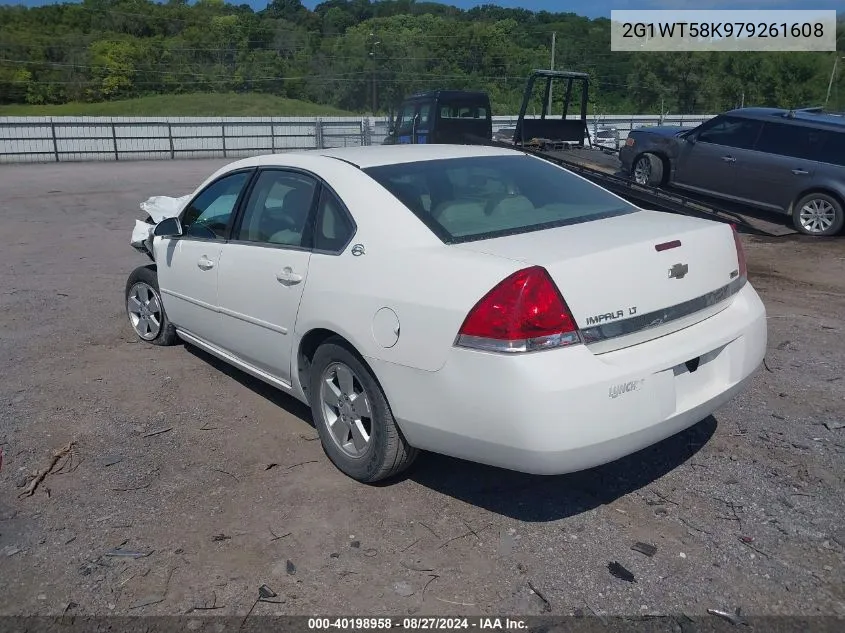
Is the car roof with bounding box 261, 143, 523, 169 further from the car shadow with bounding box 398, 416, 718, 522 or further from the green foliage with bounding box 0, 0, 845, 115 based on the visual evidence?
the green foliage with bounding box 0, 0, 845, 115

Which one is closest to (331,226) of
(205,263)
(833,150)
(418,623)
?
(205,263)

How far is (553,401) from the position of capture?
3.00 m

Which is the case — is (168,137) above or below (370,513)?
above

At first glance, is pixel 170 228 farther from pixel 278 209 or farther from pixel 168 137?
pixel 168 137

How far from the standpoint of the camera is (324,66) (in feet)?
225

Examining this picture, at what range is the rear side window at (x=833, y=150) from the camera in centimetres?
1112

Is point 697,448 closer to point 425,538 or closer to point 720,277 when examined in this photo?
point 720,277

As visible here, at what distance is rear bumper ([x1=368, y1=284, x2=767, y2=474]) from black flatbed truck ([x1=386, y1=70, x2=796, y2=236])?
664 centimetres

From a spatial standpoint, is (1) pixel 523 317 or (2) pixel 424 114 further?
(2) pixel 424 114

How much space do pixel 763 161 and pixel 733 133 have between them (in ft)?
2.65

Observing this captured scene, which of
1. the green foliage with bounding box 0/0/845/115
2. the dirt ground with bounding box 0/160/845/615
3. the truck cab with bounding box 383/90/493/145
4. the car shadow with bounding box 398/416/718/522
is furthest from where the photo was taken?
the green foliage with bounding box 0/0/845/115

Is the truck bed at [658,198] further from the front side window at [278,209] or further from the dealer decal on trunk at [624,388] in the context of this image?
the dealer decal on trunk at [624,388]

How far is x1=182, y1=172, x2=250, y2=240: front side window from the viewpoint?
485 centimetres

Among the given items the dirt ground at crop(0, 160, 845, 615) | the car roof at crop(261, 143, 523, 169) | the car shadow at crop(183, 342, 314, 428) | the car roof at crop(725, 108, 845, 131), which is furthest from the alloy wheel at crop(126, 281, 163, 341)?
the car roof at crop(725, 108, 845, 131)
